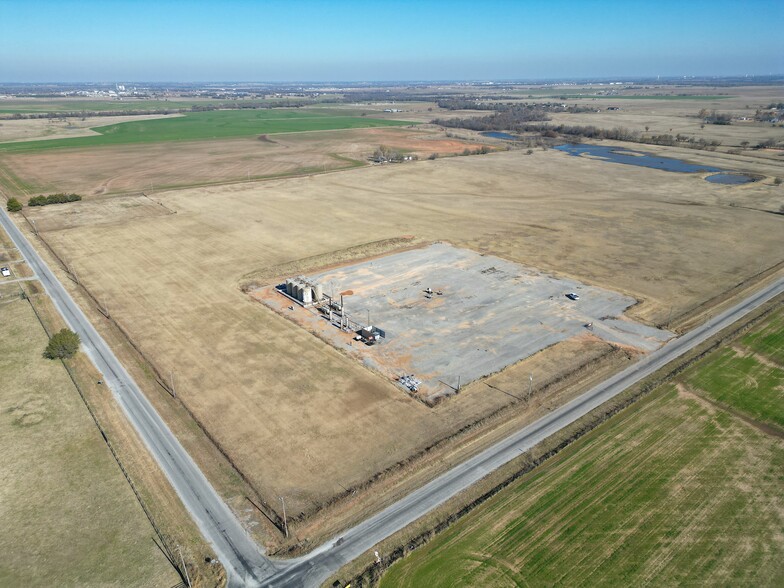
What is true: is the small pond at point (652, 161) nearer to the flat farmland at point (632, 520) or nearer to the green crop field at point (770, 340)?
the green crop field at point (770, 340)

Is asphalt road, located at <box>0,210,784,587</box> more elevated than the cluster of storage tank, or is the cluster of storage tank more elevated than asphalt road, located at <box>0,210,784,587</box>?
the cluster of storage tank

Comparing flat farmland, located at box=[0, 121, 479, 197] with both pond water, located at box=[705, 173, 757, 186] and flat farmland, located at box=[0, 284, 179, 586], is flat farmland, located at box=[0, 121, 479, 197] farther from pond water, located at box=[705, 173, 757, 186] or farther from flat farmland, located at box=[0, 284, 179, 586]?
flat farmland, located at box=[0, 284, 179, 586]

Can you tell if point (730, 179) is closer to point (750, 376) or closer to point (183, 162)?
point (750, 376)

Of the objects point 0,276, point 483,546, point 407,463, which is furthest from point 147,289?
point 483,546

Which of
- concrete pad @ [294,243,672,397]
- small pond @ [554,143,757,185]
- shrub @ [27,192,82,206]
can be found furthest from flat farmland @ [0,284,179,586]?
small pond @ [554,143,757,185]

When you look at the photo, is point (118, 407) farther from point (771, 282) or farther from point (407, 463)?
point (771, 282)

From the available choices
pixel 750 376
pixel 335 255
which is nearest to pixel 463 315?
pixel 335 255
